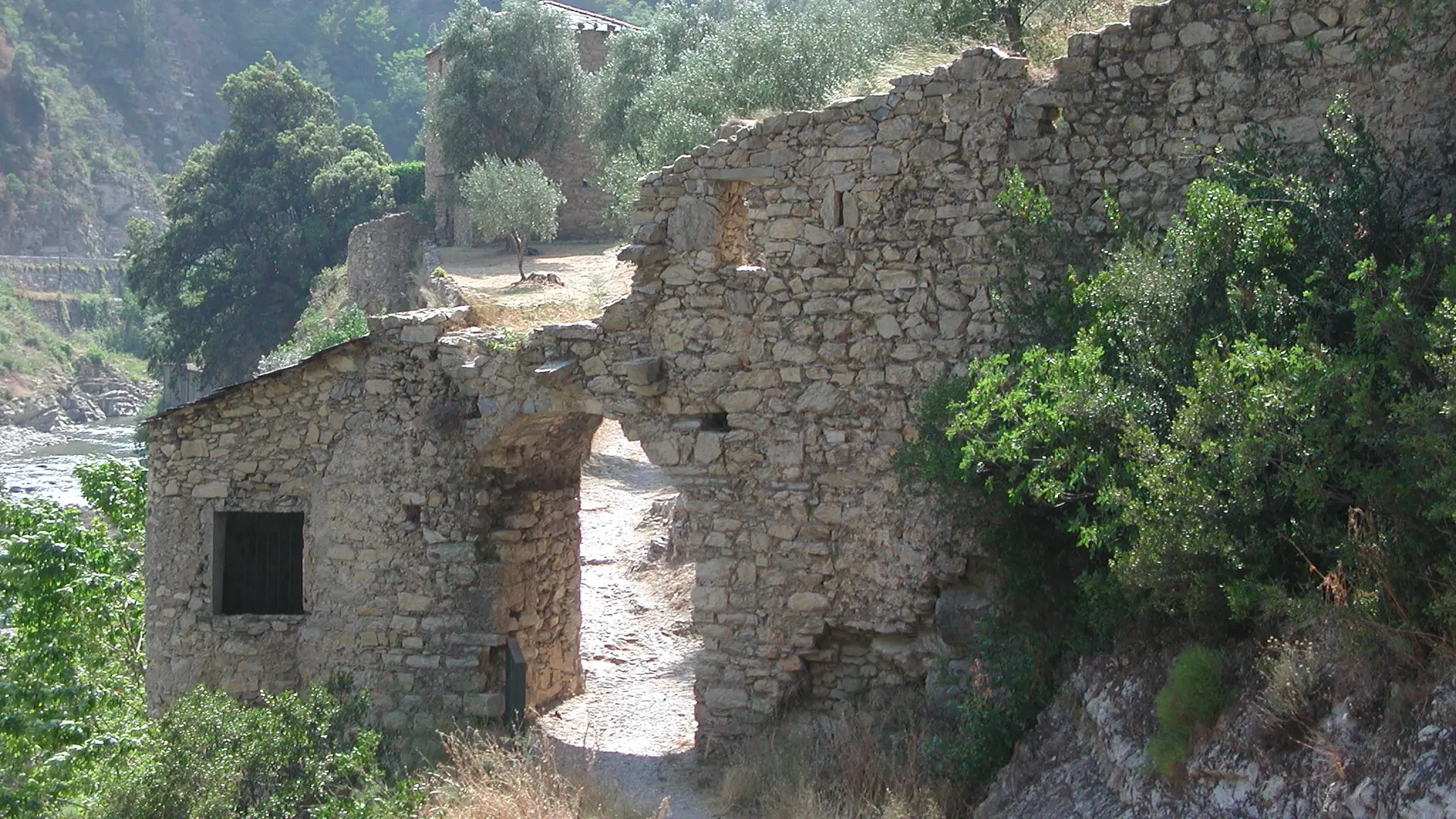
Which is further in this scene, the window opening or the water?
the water

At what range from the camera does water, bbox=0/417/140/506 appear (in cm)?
3384

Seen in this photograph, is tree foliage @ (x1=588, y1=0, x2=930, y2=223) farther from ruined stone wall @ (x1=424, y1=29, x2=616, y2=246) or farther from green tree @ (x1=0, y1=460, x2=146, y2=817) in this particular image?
green tree @ (x1=0, y1=460, x2=146, y2=817)

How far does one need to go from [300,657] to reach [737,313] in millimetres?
4506

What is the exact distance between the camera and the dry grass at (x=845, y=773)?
725 cm

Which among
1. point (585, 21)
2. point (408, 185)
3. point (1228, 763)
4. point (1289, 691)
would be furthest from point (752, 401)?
point (408, 185)

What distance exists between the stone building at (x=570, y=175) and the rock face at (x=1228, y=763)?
994 inches

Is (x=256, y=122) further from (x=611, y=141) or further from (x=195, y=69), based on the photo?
(x=195, y=69)

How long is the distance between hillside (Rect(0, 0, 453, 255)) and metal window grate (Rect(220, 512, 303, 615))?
65.4 meters

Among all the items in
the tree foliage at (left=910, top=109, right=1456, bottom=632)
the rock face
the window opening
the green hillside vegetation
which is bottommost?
the green hillside vegetation

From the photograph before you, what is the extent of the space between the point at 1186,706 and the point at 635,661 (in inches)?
296

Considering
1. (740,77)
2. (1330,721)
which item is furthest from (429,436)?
(740,77)

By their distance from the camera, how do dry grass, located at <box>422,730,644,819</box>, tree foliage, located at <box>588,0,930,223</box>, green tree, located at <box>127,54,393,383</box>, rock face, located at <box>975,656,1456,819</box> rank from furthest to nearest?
green tree, located at <box>127,54,393,383</box> → tree foliage, located at <box>588,0,930,223</box> → dry grass, located at <box>422,730,644,819</box> → rock face, located at <box>975,656,1456,819</box>

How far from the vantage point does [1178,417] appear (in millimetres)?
5863

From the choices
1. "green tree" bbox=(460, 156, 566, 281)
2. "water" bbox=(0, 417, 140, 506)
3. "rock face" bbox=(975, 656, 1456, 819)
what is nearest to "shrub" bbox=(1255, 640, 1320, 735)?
"rock face" bbox=(975, 656, 1456, 819)
